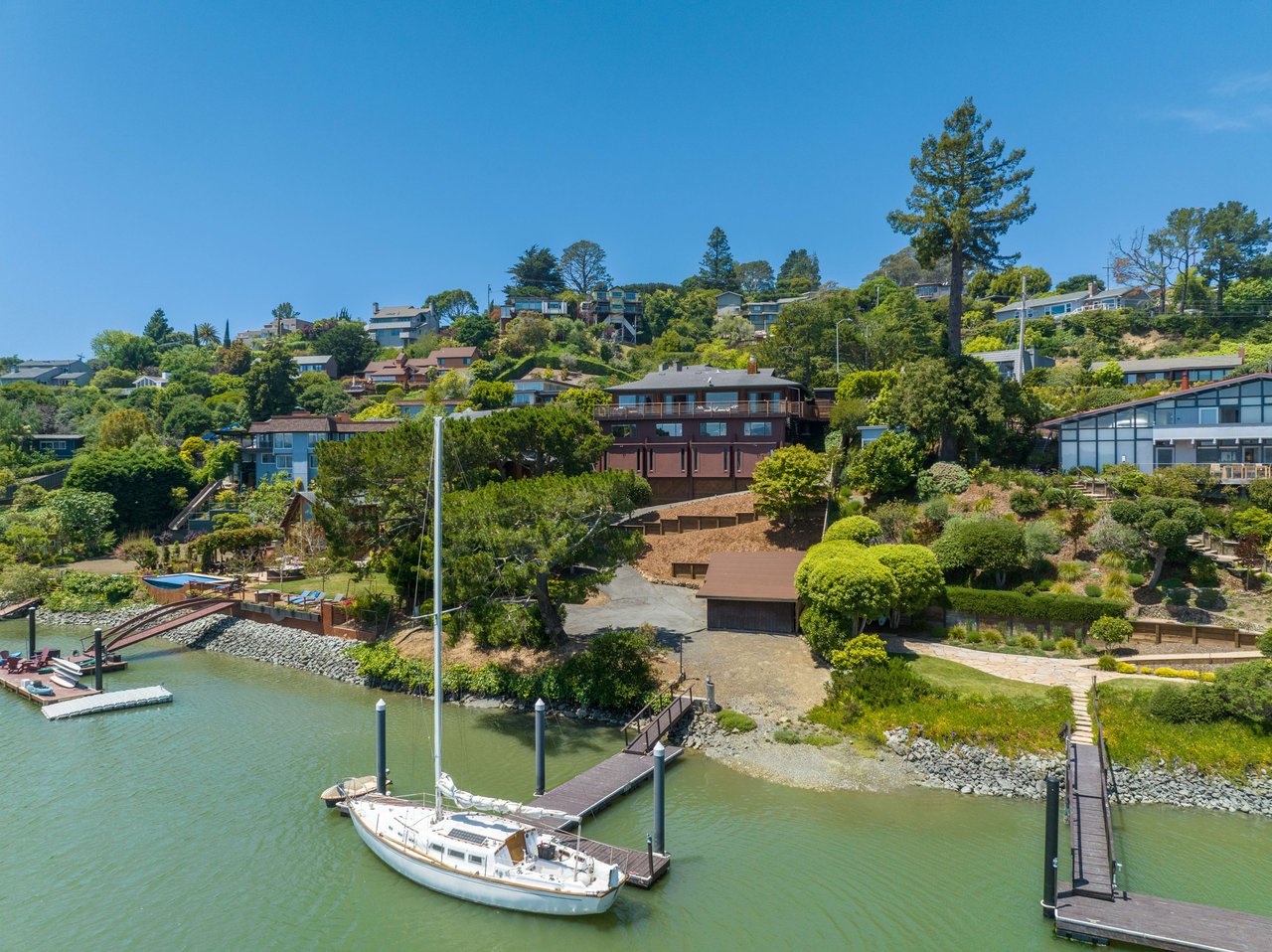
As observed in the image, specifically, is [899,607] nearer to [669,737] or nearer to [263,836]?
[669,737]

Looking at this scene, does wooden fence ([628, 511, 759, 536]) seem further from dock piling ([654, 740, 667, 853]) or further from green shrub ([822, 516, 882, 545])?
dock piling ([654, 740, 667, 853])

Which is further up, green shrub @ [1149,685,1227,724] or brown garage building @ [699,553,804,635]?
brown garage building @ [699,553,804,635]

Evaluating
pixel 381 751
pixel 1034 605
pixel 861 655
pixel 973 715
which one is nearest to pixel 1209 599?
pixel 1034 605

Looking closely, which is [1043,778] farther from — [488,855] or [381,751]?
[381,751]

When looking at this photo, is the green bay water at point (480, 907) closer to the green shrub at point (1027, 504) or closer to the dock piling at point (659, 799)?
the dock piling at point (659, 799)

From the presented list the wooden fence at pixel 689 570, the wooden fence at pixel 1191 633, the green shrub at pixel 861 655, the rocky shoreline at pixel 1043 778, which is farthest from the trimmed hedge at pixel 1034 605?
the wooden fence at pixel 689 570

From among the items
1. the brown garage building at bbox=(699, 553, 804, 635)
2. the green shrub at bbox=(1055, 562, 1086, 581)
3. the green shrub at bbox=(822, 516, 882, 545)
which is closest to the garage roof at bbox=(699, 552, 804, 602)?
the brown garage building at bbox=(699, 553, 804, 635)
